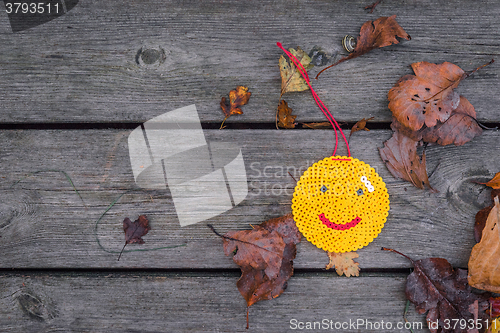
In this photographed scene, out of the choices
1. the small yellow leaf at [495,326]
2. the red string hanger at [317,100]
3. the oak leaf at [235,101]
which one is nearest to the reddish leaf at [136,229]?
the oak leaf at [235,101]

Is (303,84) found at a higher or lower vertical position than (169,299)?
higher

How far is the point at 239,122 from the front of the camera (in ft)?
3.56

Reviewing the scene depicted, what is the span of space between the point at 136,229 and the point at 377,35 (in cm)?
Answer: 109

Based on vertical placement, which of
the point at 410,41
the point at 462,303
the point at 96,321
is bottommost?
the point at 96,321

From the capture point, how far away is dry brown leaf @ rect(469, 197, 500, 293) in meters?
1.00

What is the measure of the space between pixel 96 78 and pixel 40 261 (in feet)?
2.30

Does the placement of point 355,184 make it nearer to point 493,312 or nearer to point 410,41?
point 410,41

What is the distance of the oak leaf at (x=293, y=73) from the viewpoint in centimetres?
106

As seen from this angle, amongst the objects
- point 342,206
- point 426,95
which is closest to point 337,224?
point 342,206

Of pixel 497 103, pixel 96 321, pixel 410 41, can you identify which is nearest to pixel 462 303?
pixel 497 103

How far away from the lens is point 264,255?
3.35 ft

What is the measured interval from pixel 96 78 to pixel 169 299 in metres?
0.85

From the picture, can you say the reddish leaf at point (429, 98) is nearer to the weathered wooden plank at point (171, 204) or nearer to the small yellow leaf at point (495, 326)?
the weathered wooden plank at point (171, 204)

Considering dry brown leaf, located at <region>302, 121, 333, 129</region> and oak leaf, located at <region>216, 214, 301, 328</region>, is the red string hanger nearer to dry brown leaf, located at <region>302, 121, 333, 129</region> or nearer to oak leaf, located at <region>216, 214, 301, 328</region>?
dry brown leaf, located at <region>302, 121, 333, 129</region>
